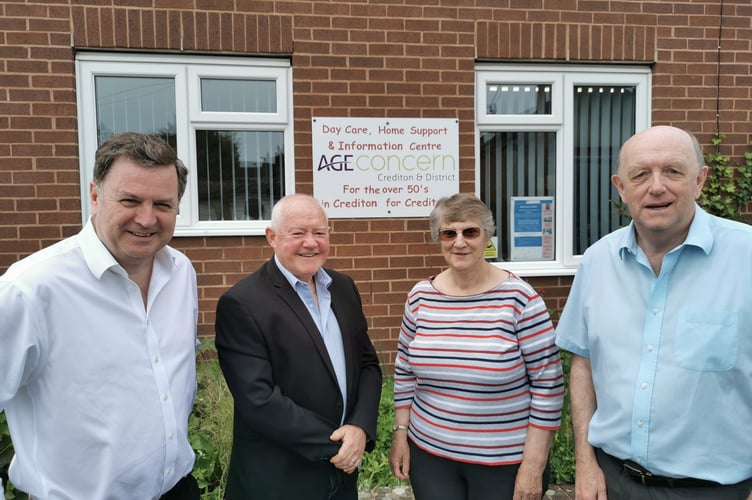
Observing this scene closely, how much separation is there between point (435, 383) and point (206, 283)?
2739mm

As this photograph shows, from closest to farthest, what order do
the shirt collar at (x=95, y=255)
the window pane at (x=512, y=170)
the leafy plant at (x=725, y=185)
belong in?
the shirt collar at (x=95, y=255) → the leafy plant at (x=725, y=185) → the window pane at (x=512, y=170)

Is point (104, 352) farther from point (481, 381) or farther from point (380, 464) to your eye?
point (380, 464)

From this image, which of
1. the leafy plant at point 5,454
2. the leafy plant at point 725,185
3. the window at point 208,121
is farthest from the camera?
the leafy plant at point 725,185

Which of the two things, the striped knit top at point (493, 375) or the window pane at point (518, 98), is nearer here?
the striped knit top at point (493, 375)

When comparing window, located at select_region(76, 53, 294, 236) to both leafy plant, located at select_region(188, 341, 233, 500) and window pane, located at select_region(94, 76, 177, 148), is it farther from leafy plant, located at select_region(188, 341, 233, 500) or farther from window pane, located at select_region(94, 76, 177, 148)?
leafy plant, located at select_region(188, 341, 233, 500)

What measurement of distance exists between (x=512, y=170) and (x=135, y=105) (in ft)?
10.8

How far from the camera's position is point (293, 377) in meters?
1.87

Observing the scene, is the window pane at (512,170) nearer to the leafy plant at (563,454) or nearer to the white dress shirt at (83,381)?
the leafy plant at (563,454)

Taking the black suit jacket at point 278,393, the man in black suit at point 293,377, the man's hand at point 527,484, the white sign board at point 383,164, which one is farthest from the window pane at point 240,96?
the man's hand at point 527,484

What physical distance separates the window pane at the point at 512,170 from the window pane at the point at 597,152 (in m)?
0.29

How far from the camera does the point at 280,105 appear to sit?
170 inches

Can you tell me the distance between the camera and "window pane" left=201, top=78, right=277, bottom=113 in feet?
14.1

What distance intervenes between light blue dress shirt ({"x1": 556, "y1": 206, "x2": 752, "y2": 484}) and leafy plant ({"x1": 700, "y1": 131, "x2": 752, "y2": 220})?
139 inches

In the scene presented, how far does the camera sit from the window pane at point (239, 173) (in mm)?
4387
